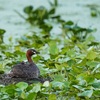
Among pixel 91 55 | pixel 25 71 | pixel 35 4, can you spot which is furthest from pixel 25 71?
pixel 35 4

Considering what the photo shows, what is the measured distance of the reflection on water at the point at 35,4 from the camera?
28.9ft

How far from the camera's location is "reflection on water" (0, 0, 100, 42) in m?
8.82

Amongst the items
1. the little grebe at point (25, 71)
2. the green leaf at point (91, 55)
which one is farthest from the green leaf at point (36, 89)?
the green leaf at point (91, 55)

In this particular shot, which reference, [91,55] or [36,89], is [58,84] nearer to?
[36,89]

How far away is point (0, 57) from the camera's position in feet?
20.7

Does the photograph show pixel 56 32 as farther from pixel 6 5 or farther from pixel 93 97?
pixel 93 97

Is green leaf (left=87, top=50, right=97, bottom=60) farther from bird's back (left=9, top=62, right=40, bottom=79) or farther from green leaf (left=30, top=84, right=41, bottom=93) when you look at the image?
green leaf (left=30, top=84, right=41, bottom=93)

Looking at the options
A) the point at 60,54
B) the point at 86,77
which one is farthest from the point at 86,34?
the point at 86,77

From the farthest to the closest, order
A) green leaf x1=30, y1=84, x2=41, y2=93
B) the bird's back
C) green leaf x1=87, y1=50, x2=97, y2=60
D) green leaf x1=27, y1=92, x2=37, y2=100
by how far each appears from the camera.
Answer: green leaf x1=87, y1=50, x2=97, y2=60
the bird's back
green leaf x1=30, y1=84, x2=41, y2=93
green leaf x1=27, y1=92, x2=37, y2=100

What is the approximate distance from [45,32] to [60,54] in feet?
6.12

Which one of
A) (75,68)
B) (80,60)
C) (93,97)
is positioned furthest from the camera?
(80,60)

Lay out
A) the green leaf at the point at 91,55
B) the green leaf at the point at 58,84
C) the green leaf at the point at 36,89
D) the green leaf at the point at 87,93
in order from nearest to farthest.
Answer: the green leaf at the point at 87,93, the green leaf at the point at 36,89, the green leaf at the point at 58,84, the green leaf at the point at 91,55

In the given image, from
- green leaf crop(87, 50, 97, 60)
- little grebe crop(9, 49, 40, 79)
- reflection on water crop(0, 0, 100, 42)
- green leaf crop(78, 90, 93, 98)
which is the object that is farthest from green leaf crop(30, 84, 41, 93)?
reflection on water crop(0, 0, 100, 42)

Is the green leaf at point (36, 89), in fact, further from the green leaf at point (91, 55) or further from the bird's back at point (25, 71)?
the green leaf at point (91, 55)
